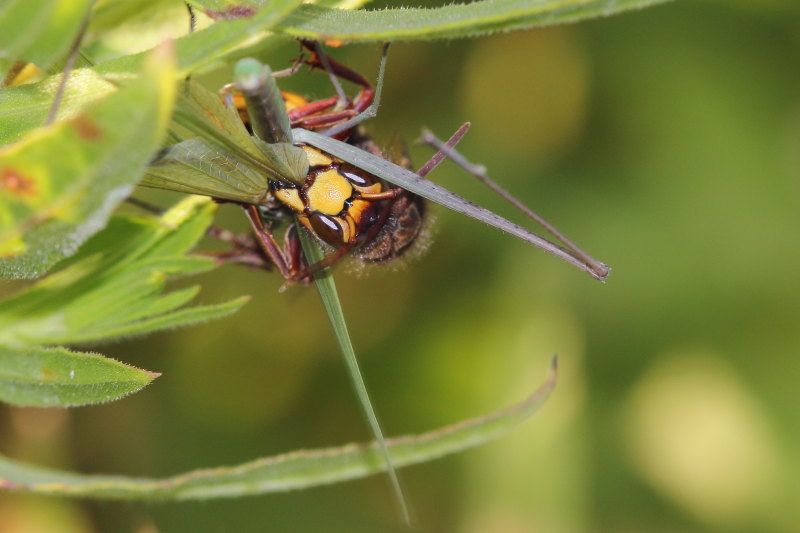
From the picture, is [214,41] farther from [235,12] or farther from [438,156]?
[438,156]

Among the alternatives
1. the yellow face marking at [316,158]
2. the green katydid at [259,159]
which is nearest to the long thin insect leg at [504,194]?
the green katydid at [259,159]

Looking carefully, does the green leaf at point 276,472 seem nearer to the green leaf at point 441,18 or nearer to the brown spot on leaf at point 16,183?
the brown spot on leaf at point 16,183

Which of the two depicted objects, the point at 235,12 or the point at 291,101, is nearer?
the point at 235,12

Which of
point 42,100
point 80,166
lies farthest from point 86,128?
A: point 42,100

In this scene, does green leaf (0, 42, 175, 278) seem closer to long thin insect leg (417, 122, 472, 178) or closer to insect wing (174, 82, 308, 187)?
insect wing (174, 82, 308, 187)

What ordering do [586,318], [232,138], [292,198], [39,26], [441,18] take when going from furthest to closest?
[586,318]
[292,198]
[232,138]
[441,18]
[39,26]

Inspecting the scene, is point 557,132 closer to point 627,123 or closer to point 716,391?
point 627,123

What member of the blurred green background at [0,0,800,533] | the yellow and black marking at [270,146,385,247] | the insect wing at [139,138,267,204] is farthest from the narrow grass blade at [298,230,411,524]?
the blurred green background at [0,0,800,533]
